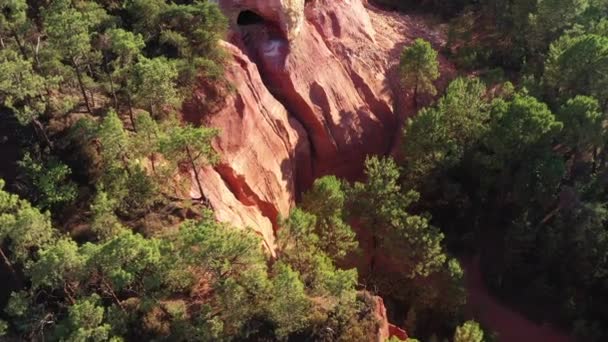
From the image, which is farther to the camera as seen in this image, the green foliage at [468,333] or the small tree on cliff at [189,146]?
the green foliage at [468,333]

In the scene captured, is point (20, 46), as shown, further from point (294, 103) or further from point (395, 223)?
point (395, 223)

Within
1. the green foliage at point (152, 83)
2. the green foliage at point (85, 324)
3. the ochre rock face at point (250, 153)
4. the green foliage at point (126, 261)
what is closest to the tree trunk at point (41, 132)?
the green foliage at point (152, 83)

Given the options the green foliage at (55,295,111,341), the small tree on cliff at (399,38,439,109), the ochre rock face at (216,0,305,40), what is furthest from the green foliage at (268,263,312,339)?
the small tree on cliff at (399,38,439,109)

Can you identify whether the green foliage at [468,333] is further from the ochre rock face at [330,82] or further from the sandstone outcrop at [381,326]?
the ochre rock face at [330,82]


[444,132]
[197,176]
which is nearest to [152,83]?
[197,176]

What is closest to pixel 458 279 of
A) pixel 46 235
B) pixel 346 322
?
pixel 346 322

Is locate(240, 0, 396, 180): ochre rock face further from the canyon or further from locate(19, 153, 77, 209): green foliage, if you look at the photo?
locate(19, 153, 77, 209): green foliage

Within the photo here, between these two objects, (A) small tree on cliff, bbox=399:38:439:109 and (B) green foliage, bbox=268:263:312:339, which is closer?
(B) green foliage, bbox=268:263:312:339

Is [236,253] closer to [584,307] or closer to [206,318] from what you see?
[206,318]
